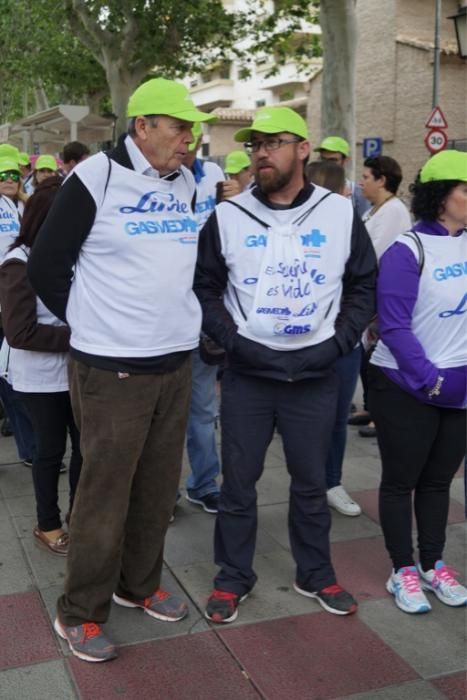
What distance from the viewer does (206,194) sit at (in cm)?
443

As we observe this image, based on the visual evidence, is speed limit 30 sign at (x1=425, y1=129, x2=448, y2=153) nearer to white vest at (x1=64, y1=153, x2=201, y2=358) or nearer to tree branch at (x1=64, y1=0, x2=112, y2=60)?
tree branch at (x1=64, y1=0, x2=112, y2=60)

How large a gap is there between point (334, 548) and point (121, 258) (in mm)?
1989

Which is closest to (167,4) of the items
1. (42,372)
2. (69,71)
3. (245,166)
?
(69,71)

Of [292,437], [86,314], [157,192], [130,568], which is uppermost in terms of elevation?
[157,192]

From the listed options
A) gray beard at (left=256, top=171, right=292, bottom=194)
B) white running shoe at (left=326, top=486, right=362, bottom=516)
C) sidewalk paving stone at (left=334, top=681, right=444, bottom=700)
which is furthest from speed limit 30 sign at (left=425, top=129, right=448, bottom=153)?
sidewalk paving stone at (left=334, top=681, right=444, bottom=700)

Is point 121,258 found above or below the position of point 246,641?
above

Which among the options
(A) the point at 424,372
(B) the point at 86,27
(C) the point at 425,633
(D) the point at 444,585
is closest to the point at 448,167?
(A) the point at 424,372

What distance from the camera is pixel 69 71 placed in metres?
29.2

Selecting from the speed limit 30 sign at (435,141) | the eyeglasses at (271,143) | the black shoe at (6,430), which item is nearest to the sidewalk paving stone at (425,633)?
the eyeglasses at (271,143)

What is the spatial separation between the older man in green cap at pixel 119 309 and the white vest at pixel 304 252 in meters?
0.22

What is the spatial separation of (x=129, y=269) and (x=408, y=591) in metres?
1.79

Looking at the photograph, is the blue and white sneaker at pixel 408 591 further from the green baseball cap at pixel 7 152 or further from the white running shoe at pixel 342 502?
the green baseball cap at pixel 7 152

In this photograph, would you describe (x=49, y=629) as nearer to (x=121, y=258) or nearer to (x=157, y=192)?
(x=121, y=258)

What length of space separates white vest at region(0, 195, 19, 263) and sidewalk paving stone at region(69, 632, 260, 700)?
124 inches
